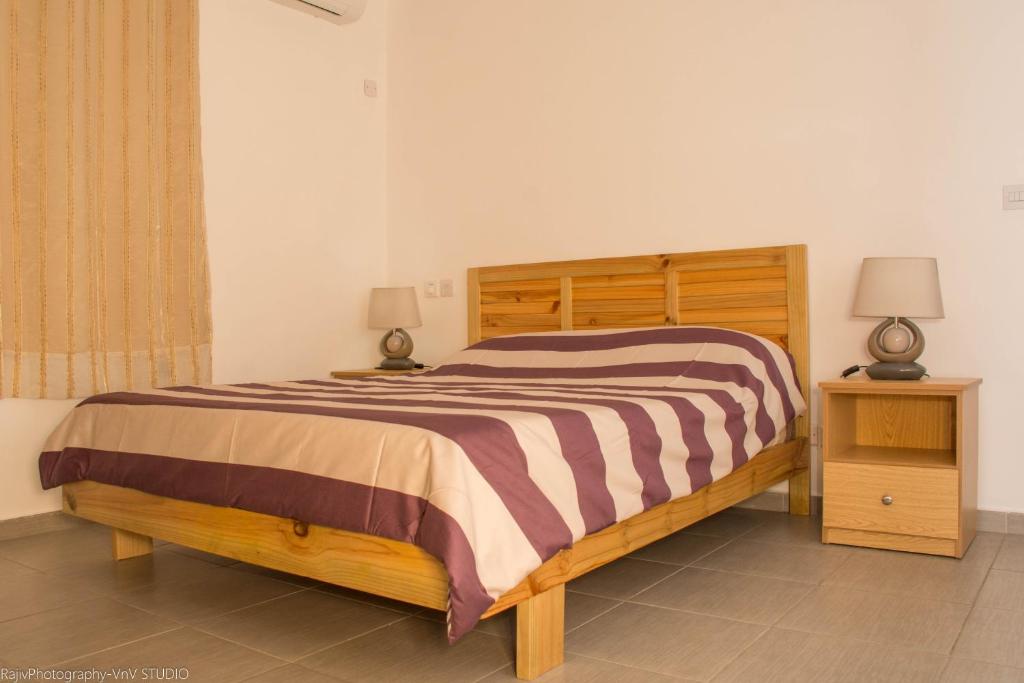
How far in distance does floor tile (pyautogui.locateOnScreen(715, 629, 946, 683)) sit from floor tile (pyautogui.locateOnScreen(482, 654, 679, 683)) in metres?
A: 0.15

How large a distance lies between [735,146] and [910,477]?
5.02 ft

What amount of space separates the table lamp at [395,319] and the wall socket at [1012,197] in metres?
2.58

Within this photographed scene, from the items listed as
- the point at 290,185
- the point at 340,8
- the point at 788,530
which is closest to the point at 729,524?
the point at 788,530

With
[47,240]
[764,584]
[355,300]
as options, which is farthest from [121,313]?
[764,584]

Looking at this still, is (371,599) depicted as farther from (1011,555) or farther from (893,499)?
(1011,555)

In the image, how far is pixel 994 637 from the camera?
197cm

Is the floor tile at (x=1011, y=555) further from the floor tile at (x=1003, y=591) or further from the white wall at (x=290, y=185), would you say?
the white wall at (x=290, y=185)

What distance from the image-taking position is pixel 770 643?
76.9 inches

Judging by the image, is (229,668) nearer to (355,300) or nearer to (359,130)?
(355,300)

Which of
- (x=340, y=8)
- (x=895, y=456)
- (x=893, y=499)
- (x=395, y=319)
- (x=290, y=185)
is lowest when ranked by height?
(x=893, y=499)

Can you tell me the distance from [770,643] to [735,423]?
2.82 ft

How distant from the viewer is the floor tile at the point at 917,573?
2.33 m

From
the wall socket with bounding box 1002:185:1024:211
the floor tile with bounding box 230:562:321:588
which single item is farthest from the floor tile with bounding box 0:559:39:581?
the wall socket with bounding box 1002:185:1024:211

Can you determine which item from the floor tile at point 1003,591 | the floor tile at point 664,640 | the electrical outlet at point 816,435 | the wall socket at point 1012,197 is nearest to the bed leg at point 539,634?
the floor tile at point 664,640
